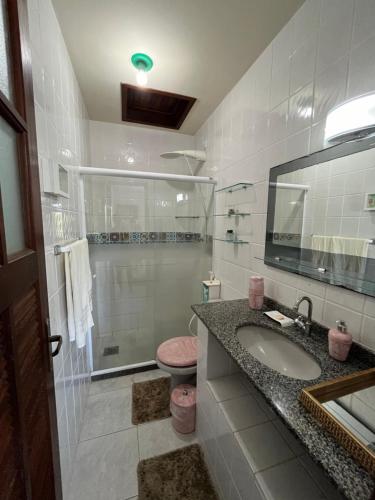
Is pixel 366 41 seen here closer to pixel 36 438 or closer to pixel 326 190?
pixel 326 190

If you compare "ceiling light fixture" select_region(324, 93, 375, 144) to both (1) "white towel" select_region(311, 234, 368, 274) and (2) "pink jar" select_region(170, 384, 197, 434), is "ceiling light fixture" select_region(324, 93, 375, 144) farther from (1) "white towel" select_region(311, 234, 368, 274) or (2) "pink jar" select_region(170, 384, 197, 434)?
(2) "pink jar" select_region(170, 384, 197, 434)

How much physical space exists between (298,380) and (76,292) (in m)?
1.16

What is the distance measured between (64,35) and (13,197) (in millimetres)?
1286

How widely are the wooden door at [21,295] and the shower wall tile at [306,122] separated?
1154 millimetres

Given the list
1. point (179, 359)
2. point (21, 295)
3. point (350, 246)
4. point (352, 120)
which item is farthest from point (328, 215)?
point (179, 359)

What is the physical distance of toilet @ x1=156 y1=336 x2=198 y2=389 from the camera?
147cm

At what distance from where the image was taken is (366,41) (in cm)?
74

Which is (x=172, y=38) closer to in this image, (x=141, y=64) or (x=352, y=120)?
(x=141, y=64)

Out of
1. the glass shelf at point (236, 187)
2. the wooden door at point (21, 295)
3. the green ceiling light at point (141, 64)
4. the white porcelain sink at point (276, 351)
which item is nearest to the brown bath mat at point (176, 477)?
the wooden door at point (21, 295)

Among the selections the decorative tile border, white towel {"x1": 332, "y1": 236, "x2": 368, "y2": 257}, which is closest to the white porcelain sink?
white towel {"x1": 332, "y1": 236, "x2": 368, "y2": 257}

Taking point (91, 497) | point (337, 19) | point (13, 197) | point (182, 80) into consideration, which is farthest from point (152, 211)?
point (91, 497)

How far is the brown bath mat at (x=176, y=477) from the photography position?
1.07m

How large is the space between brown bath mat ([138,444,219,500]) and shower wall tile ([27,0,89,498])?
426 mm

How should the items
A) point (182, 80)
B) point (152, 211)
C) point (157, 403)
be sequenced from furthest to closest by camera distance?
point (152, 211) < point (157, 403) < point (182, 80)
